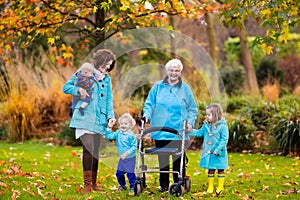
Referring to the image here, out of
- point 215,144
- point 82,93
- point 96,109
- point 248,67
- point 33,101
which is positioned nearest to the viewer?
Answer: point 82,93

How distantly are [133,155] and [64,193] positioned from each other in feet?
2.90

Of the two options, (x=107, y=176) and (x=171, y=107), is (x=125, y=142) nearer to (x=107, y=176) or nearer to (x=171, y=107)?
(x=171, y=107)

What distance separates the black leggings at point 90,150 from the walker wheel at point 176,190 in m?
0.91

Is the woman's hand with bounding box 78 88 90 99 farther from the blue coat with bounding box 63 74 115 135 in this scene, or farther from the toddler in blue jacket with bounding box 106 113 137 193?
the toddler in blue jacket with bounding box 106 113 137 193

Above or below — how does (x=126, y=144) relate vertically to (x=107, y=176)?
above

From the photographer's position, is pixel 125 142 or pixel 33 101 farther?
pixel 33 101

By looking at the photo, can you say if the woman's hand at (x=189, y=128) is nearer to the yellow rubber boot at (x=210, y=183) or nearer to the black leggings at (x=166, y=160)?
the black leggings at (x=166, y=160)

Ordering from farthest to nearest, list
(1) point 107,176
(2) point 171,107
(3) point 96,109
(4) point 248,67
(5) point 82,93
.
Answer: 1. (4) point 248,67
2. (1) point 107,176
3. (2) point 171,107
4. (3) point 96,109
5. (5) point 82,93

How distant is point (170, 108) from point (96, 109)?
827 mm

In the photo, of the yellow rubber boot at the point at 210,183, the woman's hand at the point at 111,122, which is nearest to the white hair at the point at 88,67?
the woman's hand at the point at 111,122

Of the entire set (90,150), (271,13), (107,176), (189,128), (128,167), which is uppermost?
(271,13)

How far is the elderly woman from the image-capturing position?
591cm

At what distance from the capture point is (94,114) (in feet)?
19.0

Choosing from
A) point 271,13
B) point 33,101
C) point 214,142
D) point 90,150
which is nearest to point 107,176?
point 90,150
